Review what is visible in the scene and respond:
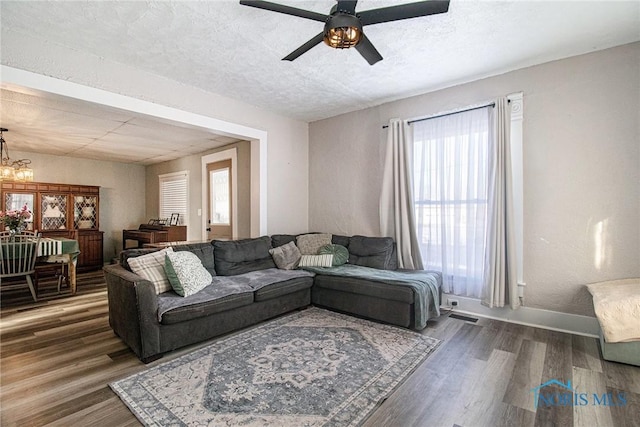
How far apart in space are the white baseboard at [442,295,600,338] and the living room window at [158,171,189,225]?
5519 millimetres

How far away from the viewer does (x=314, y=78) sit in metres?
3.55

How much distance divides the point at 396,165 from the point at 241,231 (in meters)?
2.72

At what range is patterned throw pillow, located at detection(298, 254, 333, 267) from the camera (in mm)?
4078

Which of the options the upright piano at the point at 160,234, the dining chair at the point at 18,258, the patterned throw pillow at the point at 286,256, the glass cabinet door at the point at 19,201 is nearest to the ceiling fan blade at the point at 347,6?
the patterned throw pillow at the point at 286,256

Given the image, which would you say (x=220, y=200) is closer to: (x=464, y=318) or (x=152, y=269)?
(x=152, y=269)

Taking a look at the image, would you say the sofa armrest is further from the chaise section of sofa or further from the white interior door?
the white interior door

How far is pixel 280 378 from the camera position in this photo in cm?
224

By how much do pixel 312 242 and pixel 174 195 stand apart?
407cm

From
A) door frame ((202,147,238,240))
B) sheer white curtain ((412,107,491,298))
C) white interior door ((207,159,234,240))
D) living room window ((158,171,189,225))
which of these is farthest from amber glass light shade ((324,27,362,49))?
living room window ((158,171,189,225))

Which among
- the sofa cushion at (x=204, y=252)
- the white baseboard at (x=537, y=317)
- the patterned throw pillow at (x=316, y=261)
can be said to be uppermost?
the sofa cushion at (x=204, y=252)

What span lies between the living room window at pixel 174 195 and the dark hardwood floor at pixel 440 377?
11.0ft

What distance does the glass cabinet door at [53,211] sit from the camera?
6098mm

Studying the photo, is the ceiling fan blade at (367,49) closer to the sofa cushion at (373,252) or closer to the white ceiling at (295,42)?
the white ceiling at (295,42)

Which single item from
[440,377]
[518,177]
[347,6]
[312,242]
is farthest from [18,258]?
[518,177]
